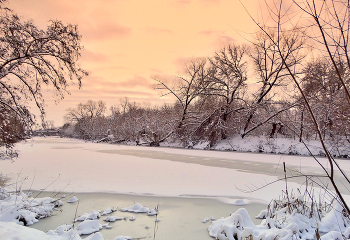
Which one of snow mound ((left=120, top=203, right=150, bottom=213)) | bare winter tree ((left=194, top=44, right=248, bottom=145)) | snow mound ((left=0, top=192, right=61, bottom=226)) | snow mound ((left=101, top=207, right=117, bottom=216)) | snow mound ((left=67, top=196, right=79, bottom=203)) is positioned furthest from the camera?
bare winter tree ((left=194, top=44, right=248, bottom=145))

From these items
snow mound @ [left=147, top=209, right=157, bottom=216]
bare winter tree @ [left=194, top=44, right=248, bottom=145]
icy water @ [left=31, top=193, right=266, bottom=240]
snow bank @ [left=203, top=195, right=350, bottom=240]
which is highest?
bare winter tree @ [left=194, top=44, right=248, bottom=145]

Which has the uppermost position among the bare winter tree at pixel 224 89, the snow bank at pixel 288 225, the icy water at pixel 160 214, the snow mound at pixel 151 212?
the bare winter tree at pixel 224 89

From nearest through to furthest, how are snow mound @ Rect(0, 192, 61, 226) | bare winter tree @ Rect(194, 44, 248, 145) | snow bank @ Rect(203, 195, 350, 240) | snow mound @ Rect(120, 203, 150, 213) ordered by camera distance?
1. snow bank @ Rect(203, 195, 350, 240)
2. snow mound @ Rect(0, 192, 61, 226)
3. snow mound @ Rect(120, 203, 150, 213)
4. bare winter tree @ Rect(194, 44, 248, 145)

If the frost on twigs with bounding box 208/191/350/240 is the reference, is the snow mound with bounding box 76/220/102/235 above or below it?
below

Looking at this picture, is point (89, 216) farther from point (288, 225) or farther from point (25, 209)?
point (288, 225)

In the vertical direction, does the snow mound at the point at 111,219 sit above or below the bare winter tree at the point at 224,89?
below

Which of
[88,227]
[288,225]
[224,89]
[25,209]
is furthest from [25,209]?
[224,89]

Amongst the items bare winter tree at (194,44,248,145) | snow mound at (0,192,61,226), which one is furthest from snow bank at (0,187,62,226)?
bare winter tree at (194,44,248,145)

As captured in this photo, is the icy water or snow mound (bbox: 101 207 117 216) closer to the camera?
the icy water

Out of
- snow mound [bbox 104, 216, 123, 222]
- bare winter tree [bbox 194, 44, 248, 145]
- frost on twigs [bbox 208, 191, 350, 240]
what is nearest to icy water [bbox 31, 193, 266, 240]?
snow mound [bbox 104, 216, 123, 222]

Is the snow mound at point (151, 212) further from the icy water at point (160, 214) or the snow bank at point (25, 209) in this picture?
the snow bank at point (25, 209)

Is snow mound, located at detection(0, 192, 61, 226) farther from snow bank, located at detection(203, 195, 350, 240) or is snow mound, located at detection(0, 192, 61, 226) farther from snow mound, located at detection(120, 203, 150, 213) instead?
snow bank, located at detection(203, 195, 350, 240)

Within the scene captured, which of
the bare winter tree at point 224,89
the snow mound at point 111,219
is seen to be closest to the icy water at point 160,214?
the snow mound at point 111,219

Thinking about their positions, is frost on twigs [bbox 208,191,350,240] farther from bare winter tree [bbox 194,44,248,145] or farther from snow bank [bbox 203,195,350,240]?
bare winter tree [bbox 194,44,248,145]
